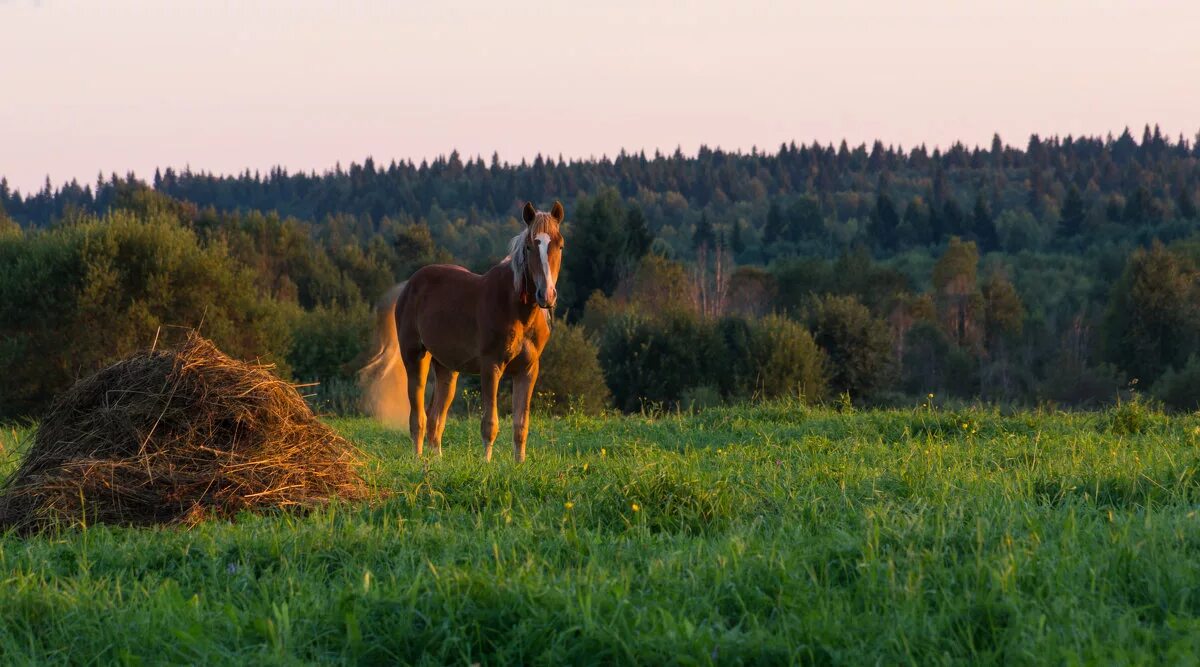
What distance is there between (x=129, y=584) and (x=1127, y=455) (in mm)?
7136

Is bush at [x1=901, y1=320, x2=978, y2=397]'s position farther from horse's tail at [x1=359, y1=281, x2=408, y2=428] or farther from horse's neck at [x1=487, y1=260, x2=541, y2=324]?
horse's neck at [x1=487, y1=260, x2=541, y2=324]

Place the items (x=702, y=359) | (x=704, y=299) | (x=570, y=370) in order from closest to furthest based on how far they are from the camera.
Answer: (x=570, y=370)
(x=702, y=359)
(x=704, y=299)

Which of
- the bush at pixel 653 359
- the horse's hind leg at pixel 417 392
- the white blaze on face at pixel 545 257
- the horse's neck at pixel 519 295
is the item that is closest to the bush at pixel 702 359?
the bush at pixel 653 359

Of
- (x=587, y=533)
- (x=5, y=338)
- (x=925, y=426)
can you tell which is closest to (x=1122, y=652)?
(x=587, y=533)

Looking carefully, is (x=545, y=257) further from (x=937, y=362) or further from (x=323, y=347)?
(x=937, y=362)

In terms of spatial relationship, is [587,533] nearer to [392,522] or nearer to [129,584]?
[392,522]

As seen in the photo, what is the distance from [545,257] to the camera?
9023 mm

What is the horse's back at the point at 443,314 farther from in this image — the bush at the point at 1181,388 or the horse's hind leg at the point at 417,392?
the bush at the point at 1181,388

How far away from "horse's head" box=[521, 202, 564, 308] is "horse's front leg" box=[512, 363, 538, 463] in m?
1.13

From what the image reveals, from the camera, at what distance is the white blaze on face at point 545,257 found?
29.3 ft

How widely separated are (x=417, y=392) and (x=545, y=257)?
3053mm

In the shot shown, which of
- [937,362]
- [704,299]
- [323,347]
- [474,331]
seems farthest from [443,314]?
[937,362]

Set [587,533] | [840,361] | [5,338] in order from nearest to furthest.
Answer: [587,533], [5,338], [840,361]

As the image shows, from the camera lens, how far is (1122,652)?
3576mm
